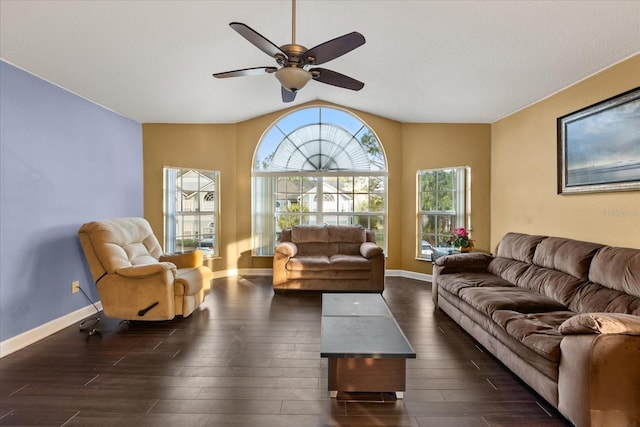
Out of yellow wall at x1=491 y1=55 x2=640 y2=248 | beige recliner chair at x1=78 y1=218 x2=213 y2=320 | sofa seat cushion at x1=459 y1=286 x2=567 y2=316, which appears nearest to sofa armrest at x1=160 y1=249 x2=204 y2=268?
beige recliner chair at x1=78 y1=218 x2=213 y2=320

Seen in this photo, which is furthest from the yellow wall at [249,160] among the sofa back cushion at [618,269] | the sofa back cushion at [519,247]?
the sofa back cushion at [618,269]

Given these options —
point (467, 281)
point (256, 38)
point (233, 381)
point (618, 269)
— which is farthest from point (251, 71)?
point (618, 269)

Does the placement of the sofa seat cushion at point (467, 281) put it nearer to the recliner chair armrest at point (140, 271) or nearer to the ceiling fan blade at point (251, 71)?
the ceiling fan blade at point (251, 71)

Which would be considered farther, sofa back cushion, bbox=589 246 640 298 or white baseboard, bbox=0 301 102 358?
white baseboard, bbox=0 301 102 358

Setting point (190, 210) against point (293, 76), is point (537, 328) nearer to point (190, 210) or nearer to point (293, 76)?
point (293, 76)

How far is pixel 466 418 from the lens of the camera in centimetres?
194

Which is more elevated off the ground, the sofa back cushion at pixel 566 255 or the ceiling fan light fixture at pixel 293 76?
the ceiling fan light fixture at pixel 293 76

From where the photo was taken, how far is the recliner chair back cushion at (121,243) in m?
3.34

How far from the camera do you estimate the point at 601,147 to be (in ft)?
9.94

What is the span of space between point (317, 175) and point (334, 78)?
10.8ft

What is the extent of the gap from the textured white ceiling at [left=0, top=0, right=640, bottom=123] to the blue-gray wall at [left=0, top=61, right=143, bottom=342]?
0.81 feet

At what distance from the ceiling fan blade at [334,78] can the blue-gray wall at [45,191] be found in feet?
9.09

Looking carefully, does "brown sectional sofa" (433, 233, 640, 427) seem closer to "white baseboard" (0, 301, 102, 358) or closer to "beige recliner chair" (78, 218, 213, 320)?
"beige recliner chair" (78, 218, 213, 320)

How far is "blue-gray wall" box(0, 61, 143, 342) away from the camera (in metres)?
2.88
